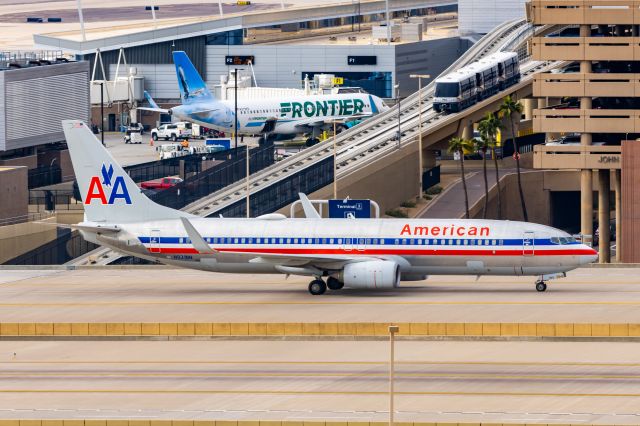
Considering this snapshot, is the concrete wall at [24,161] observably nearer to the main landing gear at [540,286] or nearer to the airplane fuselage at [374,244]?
the airplane fuselage at [374,244]

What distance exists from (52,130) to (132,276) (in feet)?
173

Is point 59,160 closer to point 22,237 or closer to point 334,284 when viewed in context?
point 22,237

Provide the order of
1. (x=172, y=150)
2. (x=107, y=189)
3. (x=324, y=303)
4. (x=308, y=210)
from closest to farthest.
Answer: (x=324, y=303)
(x=107, y=189)
(x=308, y=210)
(x=172, y=150)

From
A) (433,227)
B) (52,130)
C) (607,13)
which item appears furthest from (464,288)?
(52,130)

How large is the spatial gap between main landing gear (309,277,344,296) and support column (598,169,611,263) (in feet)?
148

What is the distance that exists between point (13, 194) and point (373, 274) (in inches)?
1661

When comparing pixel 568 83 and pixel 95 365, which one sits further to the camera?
pixel 568 83

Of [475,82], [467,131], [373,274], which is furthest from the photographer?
[467,131]

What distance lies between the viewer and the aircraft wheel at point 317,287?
8300 cm

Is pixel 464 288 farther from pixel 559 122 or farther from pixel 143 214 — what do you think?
pixel 559 122

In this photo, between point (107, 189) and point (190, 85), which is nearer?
point (107, 189)

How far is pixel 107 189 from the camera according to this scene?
8581 cm

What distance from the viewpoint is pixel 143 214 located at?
85.2m

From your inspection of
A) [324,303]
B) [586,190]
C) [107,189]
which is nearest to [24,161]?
[586,190]
